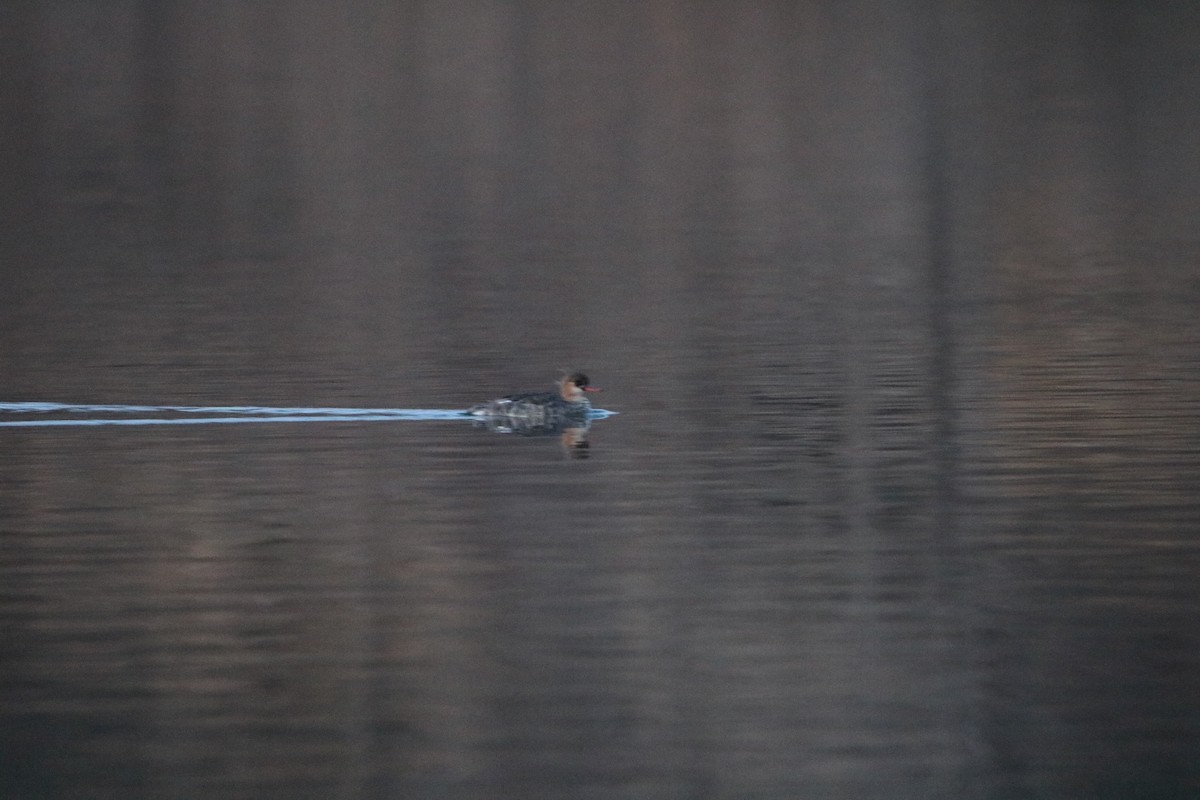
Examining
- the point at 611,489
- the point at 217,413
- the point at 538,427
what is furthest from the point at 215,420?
the point at 611,489

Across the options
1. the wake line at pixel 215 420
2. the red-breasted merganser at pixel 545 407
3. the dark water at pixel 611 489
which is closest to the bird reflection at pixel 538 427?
the red-breasted merganser at pixel 545 407

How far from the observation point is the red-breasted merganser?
41.1 feet

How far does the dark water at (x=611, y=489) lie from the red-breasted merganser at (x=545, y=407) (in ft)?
0.94

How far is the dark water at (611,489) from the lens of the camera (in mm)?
7191

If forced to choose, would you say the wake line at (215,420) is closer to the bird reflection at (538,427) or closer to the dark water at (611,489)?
the dark water at (611,489)

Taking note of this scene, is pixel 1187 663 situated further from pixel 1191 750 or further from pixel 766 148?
pixel 766 148

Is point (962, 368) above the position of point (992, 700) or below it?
above

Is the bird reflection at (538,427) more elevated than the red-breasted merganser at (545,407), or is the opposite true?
the red-breasted merganser at (545,407)

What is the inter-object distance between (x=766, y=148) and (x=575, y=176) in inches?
172

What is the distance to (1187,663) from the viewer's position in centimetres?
786

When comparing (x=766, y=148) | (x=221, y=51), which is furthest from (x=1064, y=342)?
(x=221, y=51)

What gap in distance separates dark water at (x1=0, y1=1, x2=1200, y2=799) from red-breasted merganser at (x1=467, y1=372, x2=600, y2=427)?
0.29 meters

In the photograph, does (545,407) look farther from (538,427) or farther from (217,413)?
(217,413)

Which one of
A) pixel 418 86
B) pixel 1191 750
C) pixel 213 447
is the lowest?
pixel 1191 750
